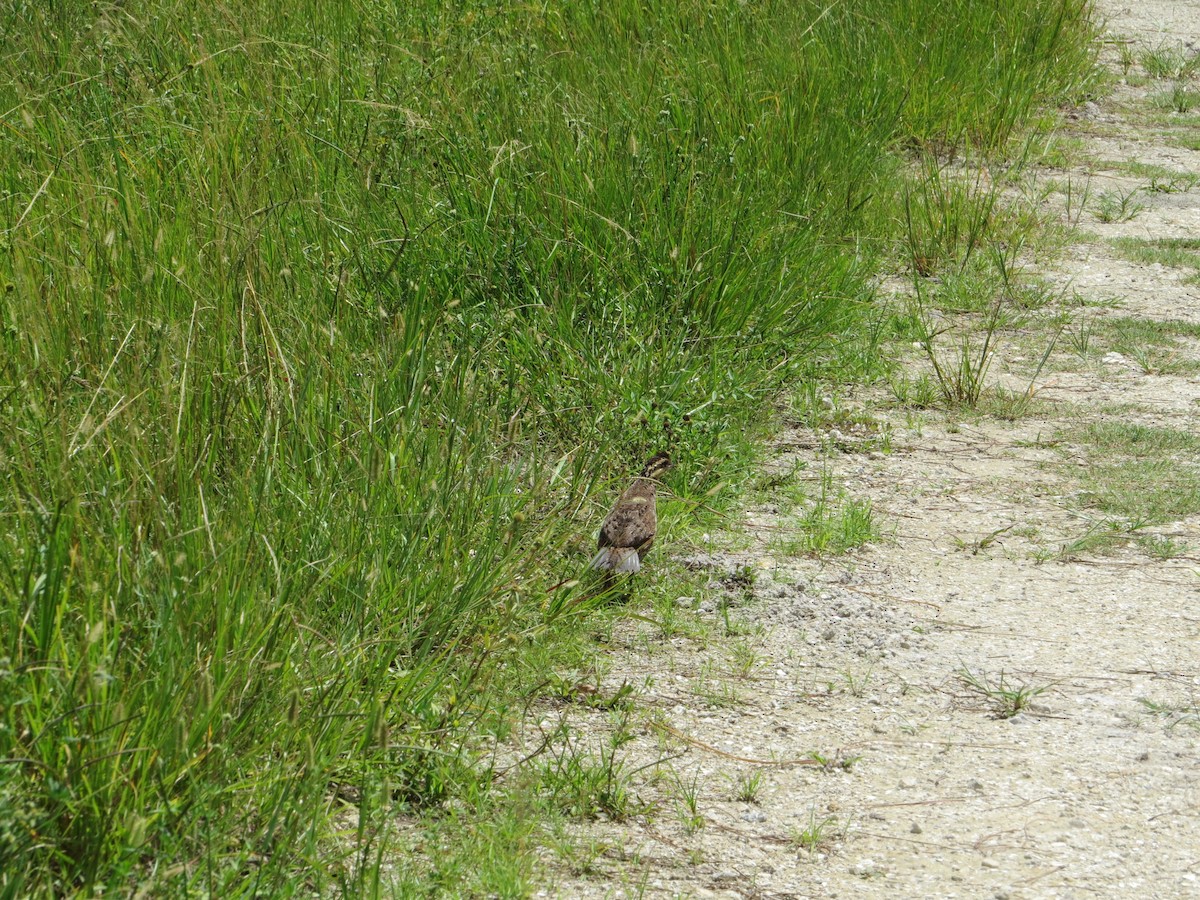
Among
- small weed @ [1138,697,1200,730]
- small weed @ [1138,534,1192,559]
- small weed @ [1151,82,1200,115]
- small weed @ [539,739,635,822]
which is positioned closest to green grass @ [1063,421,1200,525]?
small weed @ [1138,534,1192,559]

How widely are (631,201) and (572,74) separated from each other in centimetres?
143

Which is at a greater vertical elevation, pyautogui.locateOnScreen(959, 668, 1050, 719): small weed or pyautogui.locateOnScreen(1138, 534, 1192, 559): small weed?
pyautogui.locateOnScreen(1138, 534, 1192, 559): small weed

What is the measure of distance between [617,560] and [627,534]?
0.29 ft

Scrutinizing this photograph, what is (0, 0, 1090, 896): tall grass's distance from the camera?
2.04 m

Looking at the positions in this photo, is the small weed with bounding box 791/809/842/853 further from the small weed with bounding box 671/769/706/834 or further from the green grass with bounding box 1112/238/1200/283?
the green grass with bounding box 1112/238/1200/283

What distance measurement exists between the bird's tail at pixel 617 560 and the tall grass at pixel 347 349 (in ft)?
0.42

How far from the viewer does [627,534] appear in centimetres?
324

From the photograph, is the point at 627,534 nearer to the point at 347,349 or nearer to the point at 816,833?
the point at 347,349

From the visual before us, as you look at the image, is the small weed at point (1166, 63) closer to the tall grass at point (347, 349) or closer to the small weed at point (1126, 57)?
the small weed at point (1126, 57)

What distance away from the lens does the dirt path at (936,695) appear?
2.38 meters

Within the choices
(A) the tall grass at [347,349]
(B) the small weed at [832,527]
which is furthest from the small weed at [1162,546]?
(A) the tall grass at [347,349]

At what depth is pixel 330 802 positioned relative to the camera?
2.19 m

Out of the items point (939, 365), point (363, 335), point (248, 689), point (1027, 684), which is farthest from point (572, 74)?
point (248, 689)

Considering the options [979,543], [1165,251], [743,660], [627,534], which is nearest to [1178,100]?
[1165,251]
